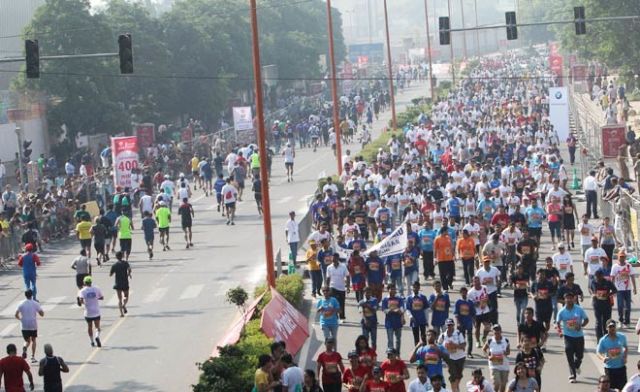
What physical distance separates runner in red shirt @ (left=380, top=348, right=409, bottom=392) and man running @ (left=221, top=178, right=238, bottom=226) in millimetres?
23144

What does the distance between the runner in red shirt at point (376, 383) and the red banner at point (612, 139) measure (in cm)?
3089

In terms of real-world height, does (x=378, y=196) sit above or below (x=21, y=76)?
below

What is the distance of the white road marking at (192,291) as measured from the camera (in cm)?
2990

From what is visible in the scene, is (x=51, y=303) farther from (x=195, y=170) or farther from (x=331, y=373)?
(x=195, y=170)

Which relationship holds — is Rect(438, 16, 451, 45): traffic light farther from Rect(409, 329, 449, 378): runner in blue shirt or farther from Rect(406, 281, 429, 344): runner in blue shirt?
Rect(409, 329, 449, 378): runner in blue shirt

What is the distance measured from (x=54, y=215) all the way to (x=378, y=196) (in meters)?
9.35

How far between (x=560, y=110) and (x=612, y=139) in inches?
241

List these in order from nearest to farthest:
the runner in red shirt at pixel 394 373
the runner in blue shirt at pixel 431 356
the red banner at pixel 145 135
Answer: the runner in red shirt at pixel 394 373 < the runner in blue shirt at pixel 431 356 < the red banner at pixel 145 135

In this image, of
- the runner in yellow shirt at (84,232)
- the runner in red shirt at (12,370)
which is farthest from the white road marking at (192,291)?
the runner in red shirt at (12,370)

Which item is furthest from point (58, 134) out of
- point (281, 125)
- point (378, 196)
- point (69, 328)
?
point (69, 328)

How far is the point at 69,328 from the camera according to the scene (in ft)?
88.0

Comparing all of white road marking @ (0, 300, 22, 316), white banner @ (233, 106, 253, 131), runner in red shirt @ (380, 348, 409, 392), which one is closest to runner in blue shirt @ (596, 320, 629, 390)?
runner in red shirt @ (380, 348, 409, 392)

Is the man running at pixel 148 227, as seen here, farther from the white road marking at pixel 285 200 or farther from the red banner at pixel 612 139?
the red banner at pixel 612 139

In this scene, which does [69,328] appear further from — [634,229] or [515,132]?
[515,132]
